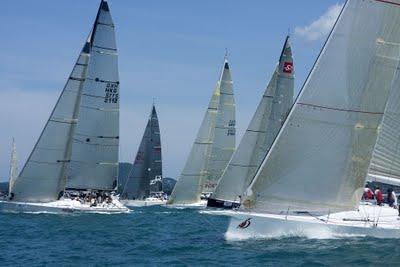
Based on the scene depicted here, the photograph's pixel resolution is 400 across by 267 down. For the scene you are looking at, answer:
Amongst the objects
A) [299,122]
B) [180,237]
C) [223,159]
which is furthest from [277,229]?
[223,159]

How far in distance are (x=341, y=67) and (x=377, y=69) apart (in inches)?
57.4

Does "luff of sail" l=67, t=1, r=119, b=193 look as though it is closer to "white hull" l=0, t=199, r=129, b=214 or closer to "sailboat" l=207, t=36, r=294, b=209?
"white hull" l=0, t=199, r=129, b=214

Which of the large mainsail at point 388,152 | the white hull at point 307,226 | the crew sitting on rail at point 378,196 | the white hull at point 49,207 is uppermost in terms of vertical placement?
the large mainsail at point 388,152

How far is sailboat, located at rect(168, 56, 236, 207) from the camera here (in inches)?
1981

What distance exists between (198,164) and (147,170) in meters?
12.4

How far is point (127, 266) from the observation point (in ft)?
56.9

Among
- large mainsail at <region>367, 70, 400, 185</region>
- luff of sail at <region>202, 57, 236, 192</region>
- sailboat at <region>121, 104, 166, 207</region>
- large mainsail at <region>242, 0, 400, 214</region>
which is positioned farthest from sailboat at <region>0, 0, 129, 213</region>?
sailboat at <region>121, 104, 166, 207</region>

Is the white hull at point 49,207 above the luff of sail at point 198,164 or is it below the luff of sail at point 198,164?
below

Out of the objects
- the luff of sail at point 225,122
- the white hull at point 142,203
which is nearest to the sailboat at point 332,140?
the luff of sail at point 225,122

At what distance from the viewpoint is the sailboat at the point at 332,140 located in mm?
21609

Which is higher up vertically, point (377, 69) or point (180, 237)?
point (377, 69)

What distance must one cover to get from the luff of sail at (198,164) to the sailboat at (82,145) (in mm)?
13339

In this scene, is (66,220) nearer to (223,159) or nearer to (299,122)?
(299,122)

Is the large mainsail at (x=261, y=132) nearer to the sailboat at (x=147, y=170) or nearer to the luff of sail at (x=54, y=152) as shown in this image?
the luff of sail at (x=54, y=152)
